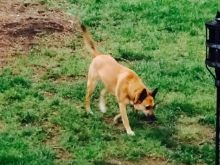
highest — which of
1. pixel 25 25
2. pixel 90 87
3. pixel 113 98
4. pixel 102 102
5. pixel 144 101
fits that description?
pixel 144 101

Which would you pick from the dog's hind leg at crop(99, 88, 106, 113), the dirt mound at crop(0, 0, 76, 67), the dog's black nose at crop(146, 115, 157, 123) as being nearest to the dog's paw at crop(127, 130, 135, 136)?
the dog's black nose at crop(146, 115, 157, 123)

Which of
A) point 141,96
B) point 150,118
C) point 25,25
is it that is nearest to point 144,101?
point 141,96

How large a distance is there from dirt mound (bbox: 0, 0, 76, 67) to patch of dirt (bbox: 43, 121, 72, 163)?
223 centimetres

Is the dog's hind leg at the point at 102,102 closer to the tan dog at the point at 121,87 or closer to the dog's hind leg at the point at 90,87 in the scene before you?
the tan dog at the point at 121,87

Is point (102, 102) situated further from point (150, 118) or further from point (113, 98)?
point (150, 118)

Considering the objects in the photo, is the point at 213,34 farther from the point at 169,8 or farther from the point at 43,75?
the point at 169,8

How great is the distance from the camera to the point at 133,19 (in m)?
12.4

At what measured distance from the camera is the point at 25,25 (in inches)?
451

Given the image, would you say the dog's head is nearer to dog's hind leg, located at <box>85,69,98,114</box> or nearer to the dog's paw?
the dog's paw

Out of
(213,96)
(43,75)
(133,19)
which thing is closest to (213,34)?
(213,96)

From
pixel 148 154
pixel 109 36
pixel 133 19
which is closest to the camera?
pixel 148 154

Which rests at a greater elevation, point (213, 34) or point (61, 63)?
point (213, 34)

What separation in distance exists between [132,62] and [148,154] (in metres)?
3.13

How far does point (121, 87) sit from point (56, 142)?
3.23 feet
